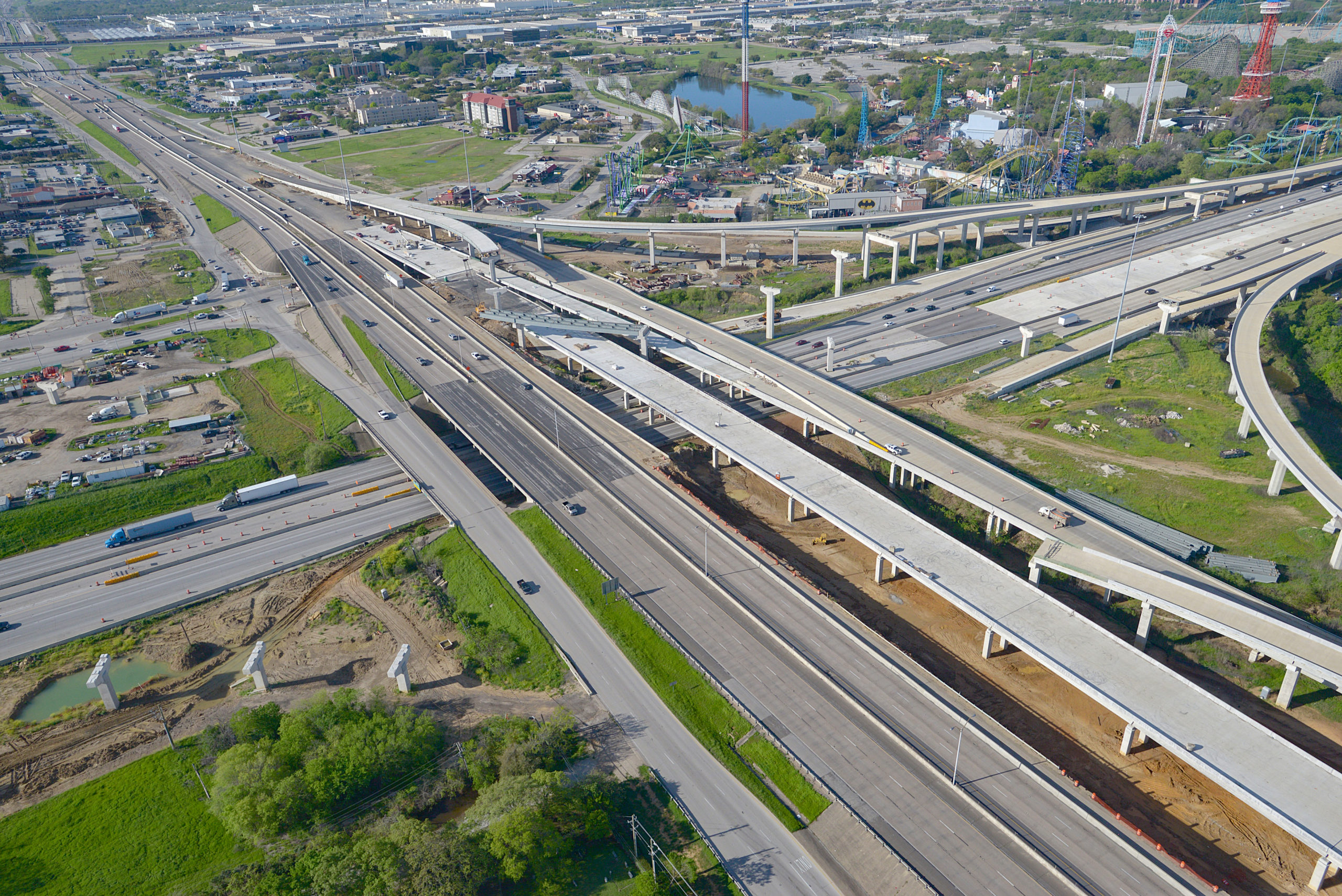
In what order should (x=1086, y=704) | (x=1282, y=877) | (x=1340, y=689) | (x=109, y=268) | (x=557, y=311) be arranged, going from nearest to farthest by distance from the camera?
1. (x=1282, y=877)
2. (x=1340, y=689)
3. (x=1086, y=704)
4. (x=557, y=311)
5. (x=109, y=268)

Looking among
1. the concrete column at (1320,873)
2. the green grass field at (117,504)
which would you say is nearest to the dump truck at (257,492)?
the green grass field at (117,504)

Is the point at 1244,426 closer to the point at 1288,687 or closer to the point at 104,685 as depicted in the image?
the point at 1288,687

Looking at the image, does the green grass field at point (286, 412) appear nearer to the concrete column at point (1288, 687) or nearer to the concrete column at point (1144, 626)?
the concrete column at point (1144, 626)

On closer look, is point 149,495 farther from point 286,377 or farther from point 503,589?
point 503,589

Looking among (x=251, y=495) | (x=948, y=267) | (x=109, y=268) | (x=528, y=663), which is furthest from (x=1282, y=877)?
(x=109, y=268)

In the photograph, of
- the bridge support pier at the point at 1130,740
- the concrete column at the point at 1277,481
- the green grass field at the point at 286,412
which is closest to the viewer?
the bridge support pier at the point at 1130,740
